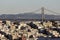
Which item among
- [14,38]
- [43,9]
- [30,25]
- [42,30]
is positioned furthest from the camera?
[30,25]

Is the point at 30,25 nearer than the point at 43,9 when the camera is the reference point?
No

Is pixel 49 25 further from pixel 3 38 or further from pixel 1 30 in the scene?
pixel 3 38

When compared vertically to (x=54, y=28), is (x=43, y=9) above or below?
above

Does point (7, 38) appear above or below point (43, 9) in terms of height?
below

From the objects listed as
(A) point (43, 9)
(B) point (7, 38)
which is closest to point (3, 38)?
(B) point (7, 38)

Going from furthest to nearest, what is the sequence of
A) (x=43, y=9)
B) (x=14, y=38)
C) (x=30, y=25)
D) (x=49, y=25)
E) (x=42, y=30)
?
(x=30, y=25), (x=49, y=25), (x=42, y=30), (x=14, y=38), (x=43, y=9)

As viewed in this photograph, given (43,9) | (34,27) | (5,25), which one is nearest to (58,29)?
(34,27)

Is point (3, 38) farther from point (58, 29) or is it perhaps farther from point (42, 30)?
point (58, 29)

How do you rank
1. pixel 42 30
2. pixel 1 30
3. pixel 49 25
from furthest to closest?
pixel 49 25, pixel 42 30, pixel 1 30

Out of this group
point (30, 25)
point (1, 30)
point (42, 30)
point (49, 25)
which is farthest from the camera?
point (30, 25)
